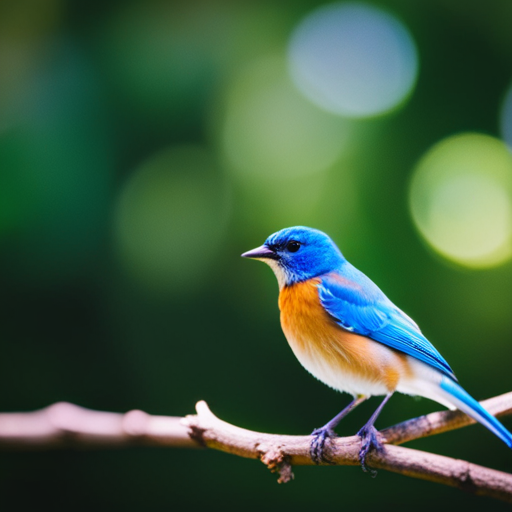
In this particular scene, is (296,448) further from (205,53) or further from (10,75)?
(10,75)

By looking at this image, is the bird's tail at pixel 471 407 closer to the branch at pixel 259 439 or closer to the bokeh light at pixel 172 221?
the branch at pixel 259 439

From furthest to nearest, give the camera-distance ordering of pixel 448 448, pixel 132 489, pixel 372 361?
pixel 132 489 < pixel 448 448 < pixel 372 361

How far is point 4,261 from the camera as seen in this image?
7.38 feet

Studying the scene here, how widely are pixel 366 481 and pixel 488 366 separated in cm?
55

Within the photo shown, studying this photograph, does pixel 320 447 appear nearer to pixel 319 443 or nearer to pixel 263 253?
pixel 319 443

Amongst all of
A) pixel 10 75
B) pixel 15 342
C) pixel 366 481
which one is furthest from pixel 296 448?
pixel 10 75

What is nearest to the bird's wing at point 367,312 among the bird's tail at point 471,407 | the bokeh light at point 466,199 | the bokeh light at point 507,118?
the bird's tail at point 471,407

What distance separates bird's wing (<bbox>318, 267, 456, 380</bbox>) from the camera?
1077 millimetres

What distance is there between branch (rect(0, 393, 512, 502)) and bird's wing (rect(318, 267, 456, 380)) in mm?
147

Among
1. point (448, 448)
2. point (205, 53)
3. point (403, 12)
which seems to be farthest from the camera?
point (205, 53)

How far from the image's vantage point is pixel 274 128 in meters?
2.20

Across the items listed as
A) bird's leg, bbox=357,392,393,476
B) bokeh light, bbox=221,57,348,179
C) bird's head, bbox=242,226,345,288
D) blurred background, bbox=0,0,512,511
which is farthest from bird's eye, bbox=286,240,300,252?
bokeh light, bbox=221,57,348,179

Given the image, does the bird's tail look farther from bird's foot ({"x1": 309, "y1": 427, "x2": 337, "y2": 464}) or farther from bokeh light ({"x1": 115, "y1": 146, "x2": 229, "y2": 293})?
bokeh light ({"x1": 115, "y1": 146, "x2": 229, "y2": 293})

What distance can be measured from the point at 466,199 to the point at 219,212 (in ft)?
3.14
